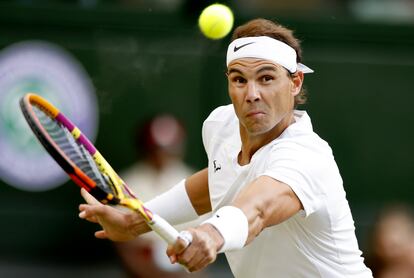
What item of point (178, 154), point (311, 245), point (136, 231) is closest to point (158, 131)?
point (178, 154)

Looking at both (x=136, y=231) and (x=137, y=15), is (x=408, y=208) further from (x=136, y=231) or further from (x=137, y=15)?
(x=136, y=231)

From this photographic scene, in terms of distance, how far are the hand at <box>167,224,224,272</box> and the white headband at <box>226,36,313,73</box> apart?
1184 mm

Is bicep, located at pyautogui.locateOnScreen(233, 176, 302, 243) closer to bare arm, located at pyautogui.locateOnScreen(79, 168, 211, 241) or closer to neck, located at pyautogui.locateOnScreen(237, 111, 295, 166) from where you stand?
neck, located at pyautogui.locateOnScreen(237, 111, 295, 166)

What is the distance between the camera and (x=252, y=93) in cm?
494

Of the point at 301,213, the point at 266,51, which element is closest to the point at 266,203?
the point at 301,213

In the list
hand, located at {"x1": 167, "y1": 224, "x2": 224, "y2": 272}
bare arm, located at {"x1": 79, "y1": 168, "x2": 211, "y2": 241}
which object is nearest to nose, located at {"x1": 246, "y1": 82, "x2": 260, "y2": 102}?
bare arm, located at {"x1": 79, "y1": 168, "x2": 211, "y2": 241}

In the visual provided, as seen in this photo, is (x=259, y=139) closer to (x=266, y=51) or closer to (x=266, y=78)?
(x=266, y=78)

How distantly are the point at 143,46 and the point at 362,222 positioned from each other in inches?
99.0

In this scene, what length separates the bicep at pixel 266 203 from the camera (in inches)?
173

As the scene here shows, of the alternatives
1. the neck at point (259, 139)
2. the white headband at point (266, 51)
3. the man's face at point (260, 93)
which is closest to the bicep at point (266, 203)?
the man's face at point (260, 93)

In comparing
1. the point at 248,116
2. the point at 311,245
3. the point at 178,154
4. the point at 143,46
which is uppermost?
the point at 143,46

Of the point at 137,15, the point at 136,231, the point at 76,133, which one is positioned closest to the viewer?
the point at 76,133

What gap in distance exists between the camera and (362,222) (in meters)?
9.51

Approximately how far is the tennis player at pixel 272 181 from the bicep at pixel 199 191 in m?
0.20
